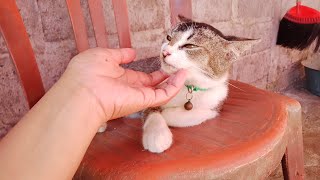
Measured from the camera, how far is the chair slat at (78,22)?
0.81 metres

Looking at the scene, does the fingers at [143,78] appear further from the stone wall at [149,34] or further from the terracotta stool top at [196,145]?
the stone wall at [149,34]

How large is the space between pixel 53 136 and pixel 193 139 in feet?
0.98

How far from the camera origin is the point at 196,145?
2.13ft

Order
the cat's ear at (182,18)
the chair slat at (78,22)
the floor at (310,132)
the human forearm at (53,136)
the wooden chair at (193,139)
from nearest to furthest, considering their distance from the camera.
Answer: the human forearm at (53,136), the wooden chair at (193,139), the chair slat at (78,22), the cat's ear at (182,18), the floor at (310,132)

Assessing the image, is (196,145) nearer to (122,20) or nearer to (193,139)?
(193,139)

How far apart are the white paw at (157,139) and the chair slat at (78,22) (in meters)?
0.32

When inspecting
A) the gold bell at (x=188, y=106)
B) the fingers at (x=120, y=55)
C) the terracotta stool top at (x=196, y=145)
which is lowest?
the terracotta stool top at (x=196, y=145)

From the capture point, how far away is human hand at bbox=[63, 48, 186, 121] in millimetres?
572

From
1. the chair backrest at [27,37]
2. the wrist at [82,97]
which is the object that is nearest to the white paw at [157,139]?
the wrist at [82,97]

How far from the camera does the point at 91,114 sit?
0.55 metres

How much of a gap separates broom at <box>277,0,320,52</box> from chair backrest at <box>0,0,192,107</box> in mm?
1229

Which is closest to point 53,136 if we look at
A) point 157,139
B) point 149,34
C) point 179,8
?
point 157,139

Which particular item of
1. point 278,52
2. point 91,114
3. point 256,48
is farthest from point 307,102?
point 91,114

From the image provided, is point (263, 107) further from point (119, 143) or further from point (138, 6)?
point (138, 6)
